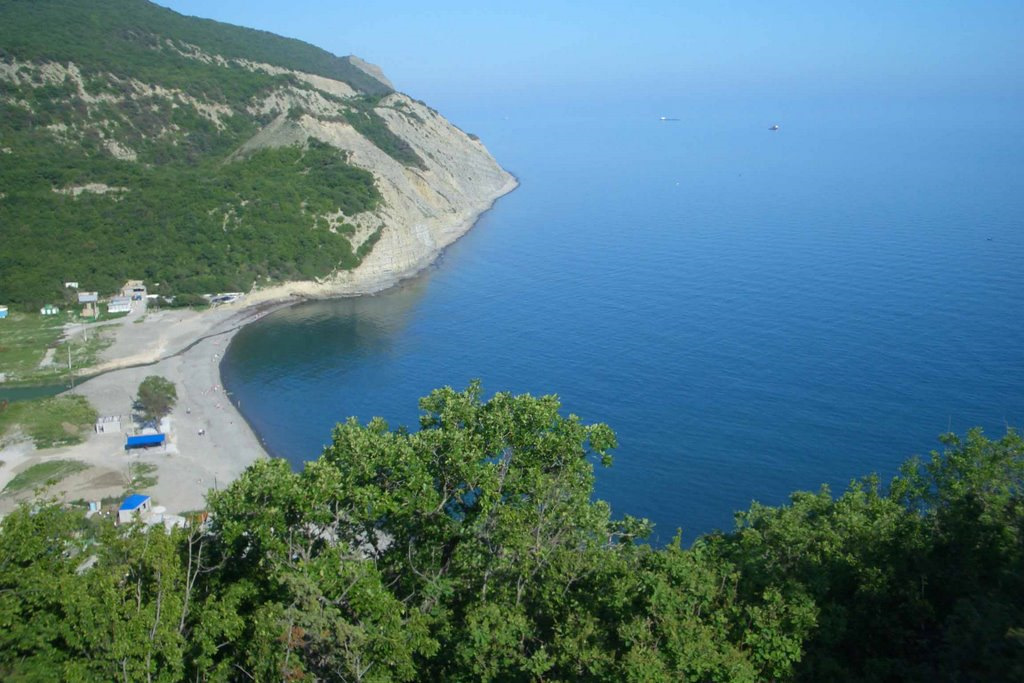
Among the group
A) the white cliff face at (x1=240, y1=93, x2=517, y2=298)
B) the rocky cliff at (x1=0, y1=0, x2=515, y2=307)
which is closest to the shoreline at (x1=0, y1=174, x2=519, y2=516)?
the white cliff face at (x1=240, y1=93, x2=517, y2=298)

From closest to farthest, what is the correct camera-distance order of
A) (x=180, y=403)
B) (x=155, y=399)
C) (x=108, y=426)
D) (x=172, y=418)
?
(x=108, y=426) < (x=155, y=399) < (x=172, y=418) < (x=180, y=403)

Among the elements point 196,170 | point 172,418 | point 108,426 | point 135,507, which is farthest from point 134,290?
point 135,507

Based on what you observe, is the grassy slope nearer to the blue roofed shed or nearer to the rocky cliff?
the blue roofed shed

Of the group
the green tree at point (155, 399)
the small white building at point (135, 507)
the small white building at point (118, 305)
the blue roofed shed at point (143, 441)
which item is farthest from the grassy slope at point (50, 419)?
the small white building at point (118, 305)

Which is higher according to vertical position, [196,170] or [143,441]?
[196,170]

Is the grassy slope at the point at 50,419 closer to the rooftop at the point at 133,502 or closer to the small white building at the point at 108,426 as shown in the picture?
the small white building at the point at 108,426

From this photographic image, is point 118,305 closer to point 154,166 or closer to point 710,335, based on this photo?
point 154,166
